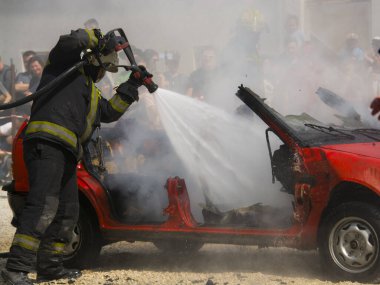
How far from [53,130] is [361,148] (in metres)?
2.19

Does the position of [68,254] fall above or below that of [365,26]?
below

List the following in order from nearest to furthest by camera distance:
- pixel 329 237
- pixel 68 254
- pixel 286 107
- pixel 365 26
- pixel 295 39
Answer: pixel 329 237
pixel 68 254
pixel 286 107
pixel 295 39
pixel 365 26

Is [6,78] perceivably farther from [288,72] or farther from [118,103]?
[118,103]

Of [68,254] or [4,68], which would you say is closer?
[68,254]

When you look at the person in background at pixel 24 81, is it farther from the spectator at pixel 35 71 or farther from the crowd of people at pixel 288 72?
the crowd of people at pixel 288 72

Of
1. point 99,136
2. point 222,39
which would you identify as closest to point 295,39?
point 222,39

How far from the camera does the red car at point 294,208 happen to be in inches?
202

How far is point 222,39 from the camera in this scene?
11.0 metres

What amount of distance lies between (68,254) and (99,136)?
1.00m

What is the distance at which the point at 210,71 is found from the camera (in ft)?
26.3

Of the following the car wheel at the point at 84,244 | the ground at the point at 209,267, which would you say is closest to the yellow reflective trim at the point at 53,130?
the car wheel at the point at 84,244

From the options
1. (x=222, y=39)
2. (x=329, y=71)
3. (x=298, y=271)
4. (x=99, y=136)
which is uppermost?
(x=222, y=39)

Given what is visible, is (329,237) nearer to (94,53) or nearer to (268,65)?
(94,53)

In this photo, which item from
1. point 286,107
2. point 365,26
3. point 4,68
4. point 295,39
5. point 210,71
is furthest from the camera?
point 365,26
